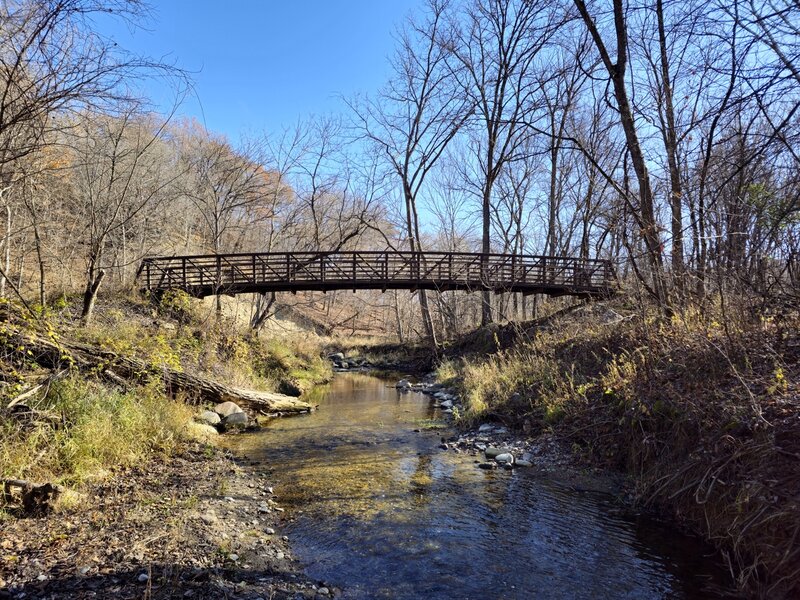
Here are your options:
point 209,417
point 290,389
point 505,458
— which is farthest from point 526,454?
point 290,389

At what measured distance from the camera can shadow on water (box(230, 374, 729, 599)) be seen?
13.2 ft

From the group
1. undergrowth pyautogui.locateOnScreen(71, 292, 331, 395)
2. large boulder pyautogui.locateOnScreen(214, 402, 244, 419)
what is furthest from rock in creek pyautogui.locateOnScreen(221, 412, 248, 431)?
undergrowth pyautogui.locateOnScreen(71, 292, 331, 395)

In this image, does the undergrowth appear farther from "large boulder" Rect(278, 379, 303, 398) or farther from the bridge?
the bridge

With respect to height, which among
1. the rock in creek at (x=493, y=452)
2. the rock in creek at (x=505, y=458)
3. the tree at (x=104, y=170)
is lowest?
the rock in creek at (x=493, y=452)

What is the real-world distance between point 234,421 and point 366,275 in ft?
32.3

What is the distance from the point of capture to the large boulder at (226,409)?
384 inches

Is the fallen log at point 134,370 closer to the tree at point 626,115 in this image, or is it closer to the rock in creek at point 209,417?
the rock in creek at point 209,417

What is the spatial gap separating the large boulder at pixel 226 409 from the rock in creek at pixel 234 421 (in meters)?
0.15

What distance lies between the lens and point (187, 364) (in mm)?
10992

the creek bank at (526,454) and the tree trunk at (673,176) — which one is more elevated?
the tree trunk at (673,176)

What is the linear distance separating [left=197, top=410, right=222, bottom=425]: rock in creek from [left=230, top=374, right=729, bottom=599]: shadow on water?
1.68m

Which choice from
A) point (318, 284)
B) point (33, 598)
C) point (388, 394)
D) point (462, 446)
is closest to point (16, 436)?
point (33, 598)

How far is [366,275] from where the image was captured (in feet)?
60.5

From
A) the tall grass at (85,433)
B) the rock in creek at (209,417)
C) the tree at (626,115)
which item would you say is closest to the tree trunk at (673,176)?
the tree at (626,115)
